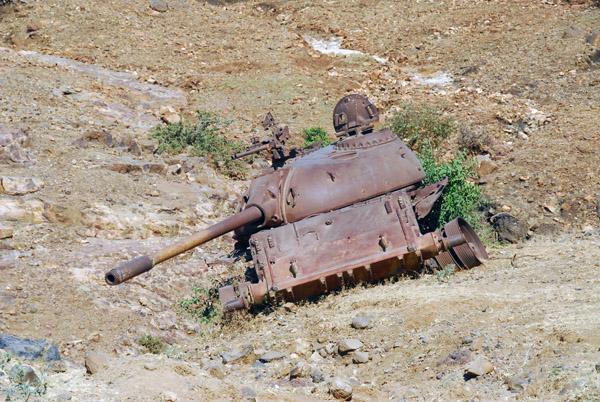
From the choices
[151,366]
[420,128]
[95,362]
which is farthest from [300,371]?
[420,128]

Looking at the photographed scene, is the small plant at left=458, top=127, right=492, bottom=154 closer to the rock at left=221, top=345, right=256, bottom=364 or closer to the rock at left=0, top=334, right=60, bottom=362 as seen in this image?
the rock at left=221, top=345, right=256, bottom=364

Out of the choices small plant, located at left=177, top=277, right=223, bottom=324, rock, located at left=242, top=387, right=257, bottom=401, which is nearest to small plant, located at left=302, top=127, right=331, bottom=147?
small plant, located at left=177, top=277, right=223, bottom=324

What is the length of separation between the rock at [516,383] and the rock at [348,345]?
6.36 feet

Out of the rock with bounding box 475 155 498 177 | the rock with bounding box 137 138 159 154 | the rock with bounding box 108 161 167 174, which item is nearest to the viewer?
the rock with bounding box 108 161 167 174

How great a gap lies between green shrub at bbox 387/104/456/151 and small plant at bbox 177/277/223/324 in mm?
7667

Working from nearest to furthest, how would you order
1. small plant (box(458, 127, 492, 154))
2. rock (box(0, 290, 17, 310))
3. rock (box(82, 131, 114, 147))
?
rock (box(0, 290, 17, 310)), rock (box(82, 131, 114, 147)), small plant (box(458, 127, 492, 154))

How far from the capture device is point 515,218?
12.5 m

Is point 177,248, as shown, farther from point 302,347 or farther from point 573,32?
point 573,32

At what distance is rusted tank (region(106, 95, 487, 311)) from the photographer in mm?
9117

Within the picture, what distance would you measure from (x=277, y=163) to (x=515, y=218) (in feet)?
14.6

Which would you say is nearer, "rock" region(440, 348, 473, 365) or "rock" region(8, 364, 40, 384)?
"rock" region(8, 364, 40, 384)

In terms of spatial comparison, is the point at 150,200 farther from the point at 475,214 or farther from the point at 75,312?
the point at 475,214

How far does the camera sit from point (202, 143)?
15.7 meters

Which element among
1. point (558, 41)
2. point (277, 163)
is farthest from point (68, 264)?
point (558, 41)
